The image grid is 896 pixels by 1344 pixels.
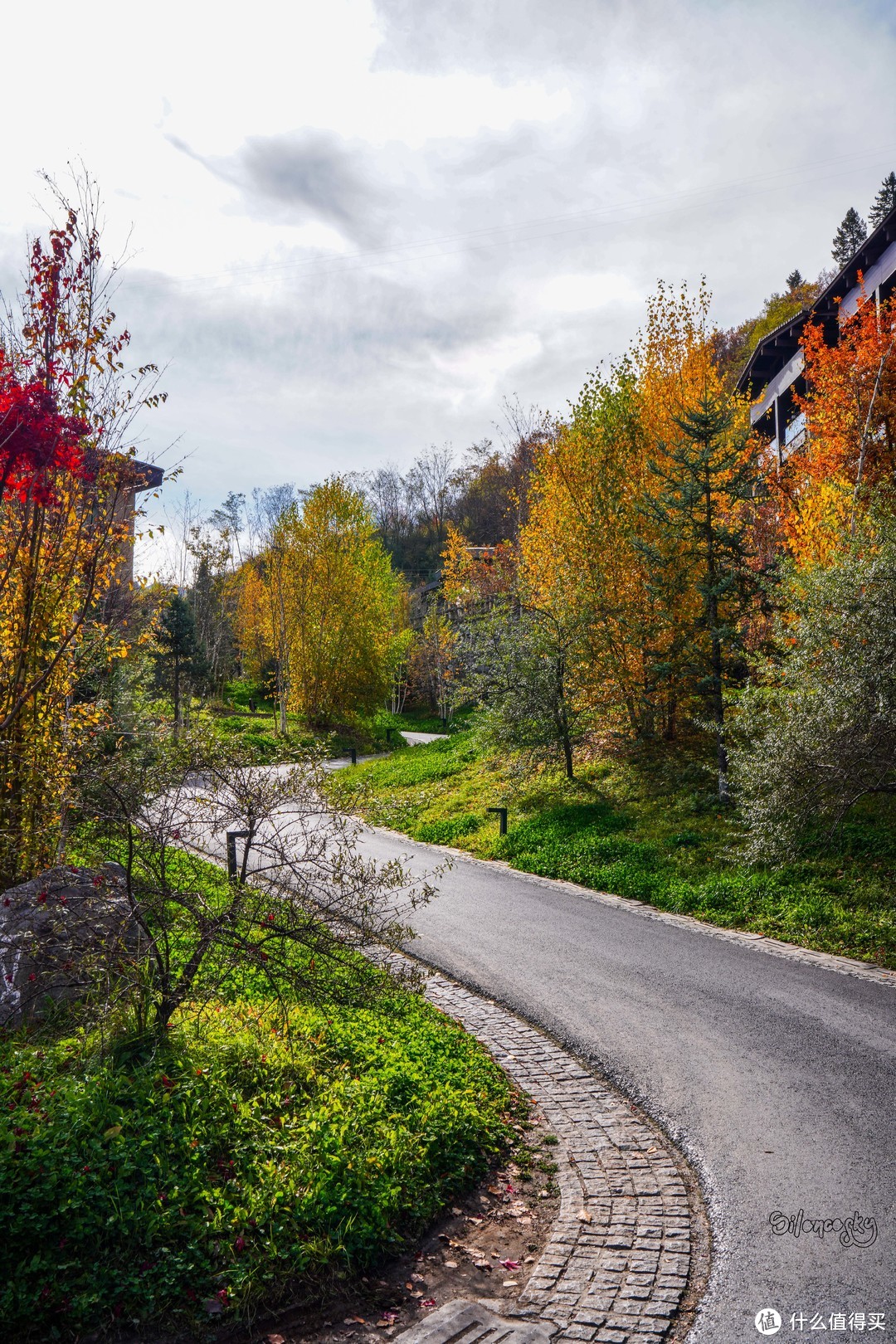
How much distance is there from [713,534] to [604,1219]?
474 inches

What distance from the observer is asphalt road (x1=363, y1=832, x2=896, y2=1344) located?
388cm

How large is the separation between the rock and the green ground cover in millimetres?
343

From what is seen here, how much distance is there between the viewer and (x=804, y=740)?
9906 mm

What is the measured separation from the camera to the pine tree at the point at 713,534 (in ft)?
46.3

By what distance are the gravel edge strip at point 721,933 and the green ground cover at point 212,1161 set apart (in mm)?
1851

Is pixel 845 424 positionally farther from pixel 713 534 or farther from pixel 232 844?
pixel 232 844

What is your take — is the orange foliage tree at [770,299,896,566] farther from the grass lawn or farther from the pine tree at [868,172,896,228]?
the pine tree at [868,172,896,228]

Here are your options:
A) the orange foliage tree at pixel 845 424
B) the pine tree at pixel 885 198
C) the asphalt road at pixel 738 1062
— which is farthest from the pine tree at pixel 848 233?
the asphalt road at pixel 738 1062

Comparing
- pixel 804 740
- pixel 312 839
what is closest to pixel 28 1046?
pixel 312 839

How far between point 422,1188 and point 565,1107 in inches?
63.8

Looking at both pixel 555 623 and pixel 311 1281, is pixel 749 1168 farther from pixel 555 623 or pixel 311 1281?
pixel 555 623

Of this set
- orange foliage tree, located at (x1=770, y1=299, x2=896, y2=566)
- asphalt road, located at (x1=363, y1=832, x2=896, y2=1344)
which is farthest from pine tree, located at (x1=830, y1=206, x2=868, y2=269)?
asphalt road, located at (x1=363, y1=832, x2=896, y2=1344)

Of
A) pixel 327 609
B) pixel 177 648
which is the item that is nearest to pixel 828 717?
pixel 327 609

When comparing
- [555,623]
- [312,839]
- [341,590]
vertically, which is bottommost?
[312,839]
